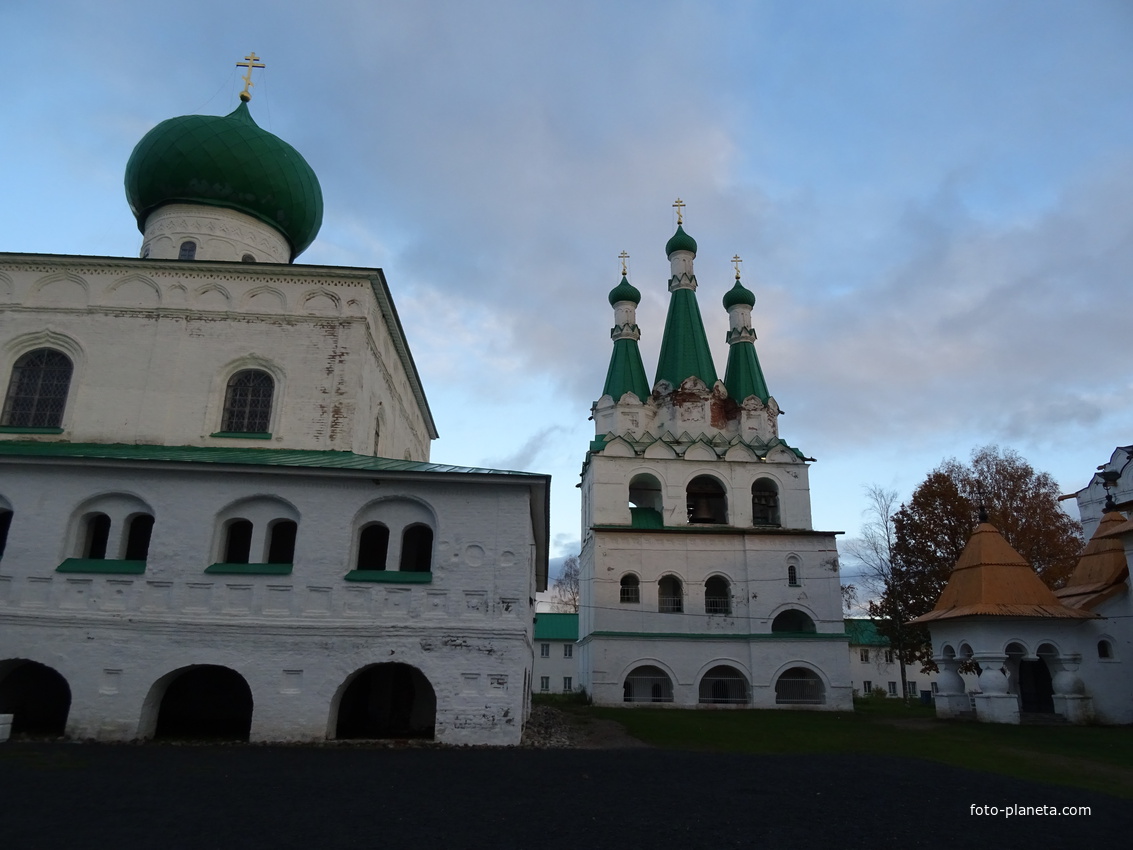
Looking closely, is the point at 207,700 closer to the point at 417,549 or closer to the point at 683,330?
the point at 417,549

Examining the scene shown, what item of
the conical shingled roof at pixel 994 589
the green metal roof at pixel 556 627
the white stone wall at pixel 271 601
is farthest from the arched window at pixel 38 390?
the green metal roof at pixel 556 627

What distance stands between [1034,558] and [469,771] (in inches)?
877

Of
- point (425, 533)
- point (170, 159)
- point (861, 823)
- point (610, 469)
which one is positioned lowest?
point (861, 823)

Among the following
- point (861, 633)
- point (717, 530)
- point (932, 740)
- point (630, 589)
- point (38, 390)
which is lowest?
point (932, 740)

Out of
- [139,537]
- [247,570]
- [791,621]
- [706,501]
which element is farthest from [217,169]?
[791,621]

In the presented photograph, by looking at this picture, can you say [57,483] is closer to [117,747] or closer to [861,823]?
[117,747]

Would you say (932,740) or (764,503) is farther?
(764,503)

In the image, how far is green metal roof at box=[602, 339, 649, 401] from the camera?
26.5m

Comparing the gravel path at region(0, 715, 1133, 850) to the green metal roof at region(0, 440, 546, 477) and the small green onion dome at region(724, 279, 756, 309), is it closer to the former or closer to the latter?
the green metal roof at region(0, 440, 546, 477)

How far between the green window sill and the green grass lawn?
8587mm

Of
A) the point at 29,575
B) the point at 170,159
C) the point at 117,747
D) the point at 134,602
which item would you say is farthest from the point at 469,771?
the point at 170,159

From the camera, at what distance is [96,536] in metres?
11.8

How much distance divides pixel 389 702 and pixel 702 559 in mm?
13247

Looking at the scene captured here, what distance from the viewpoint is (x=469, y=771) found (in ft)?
28.2
